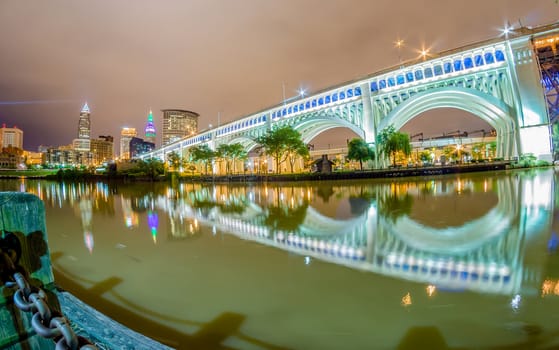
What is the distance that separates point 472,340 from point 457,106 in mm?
46876

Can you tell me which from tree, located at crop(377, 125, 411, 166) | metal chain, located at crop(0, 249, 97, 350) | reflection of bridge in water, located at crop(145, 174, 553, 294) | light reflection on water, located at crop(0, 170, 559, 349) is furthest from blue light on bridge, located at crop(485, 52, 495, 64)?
metal chain, located at crop(0, 249, 97, 350)

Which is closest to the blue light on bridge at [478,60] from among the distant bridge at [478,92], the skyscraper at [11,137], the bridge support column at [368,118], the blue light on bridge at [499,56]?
the distant bridge at [478,92]

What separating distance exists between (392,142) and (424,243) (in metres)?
36.3

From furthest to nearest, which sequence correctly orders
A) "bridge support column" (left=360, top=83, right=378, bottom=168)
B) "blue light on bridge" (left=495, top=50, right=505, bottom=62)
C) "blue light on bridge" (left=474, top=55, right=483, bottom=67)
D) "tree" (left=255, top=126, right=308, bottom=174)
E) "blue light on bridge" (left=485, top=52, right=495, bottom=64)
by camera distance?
1. "bridge support column" (left=360, top=83, right=378, bottom=168)
2. "tree" (left=255, top=126, right=308, bottom=174)
3. "blue light on bridge" (left=474, top=55, right=483, bottom=67)
4. "blue light on bridge" (left=485, top=52, right=495, bottom=64)
5. "blue light on bridge" (left=495, top=50, right=505, bottom=62)

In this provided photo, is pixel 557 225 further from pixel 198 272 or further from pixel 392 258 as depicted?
pixel 198 272

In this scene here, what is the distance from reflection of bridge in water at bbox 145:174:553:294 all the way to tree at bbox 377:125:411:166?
31.4 m

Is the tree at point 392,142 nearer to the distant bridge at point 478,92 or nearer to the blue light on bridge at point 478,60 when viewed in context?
the distant bridge at point 478,92

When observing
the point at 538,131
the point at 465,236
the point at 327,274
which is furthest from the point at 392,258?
the point at 538,131

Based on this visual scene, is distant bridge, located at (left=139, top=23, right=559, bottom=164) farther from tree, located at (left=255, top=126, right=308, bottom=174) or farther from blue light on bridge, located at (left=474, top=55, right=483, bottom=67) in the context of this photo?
tree, located at (left=255, top=126, right=308, bottom=174)

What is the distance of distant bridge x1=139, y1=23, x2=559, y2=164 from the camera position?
29.8 meters

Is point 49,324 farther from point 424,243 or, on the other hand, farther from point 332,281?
point 424,243

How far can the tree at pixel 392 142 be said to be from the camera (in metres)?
37.8

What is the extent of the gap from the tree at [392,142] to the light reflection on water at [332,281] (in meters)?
33.0

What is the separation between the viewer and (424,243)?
4.91 metres
